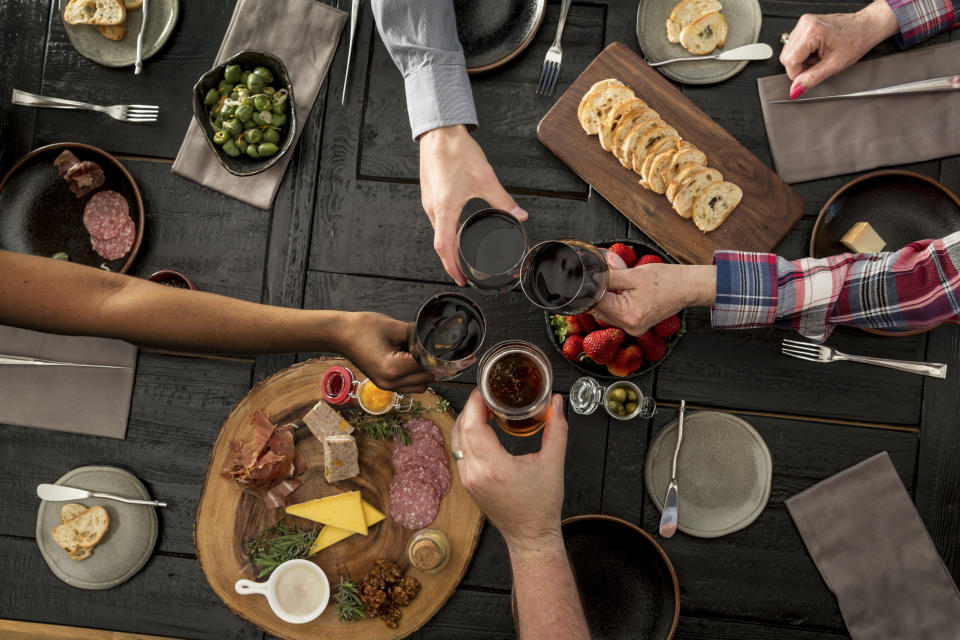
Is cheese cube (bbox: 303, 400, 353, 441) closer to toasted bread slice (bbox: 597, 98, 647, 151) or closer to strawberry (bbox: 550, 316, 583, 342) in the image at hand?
strawberry (bbox: 550, 316, 583, 342)

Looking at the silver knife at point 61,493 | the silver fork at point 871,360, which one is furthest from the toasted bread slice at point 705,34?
the silver knife at point 61,493

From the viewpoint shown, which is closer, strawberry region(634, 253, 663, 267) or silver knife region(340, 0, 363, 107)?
strawberry region(634, 253, 663, 267)

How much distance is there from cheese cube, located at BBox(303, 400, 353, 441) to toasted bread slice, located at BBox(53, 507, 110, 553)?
74 centimetres

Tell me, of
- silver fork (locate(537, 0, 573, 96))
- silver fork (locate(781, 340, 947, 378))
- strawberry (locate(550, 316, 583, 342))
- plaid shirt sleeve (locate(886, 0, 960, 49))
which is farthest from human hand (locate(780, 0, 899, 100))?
strawberry (locate(550, 316, 583, 342))

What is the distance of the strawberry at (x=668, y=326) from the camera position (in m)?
1.80

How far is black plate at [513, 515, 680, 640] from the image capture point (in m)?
1.82

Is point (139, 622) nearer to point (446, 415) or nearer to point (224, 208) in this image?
point (446, 415)

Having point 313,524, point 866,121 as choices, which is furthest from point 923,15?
point 313,524

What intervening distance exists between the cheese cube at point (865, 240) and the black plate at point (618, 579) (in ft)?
3.62

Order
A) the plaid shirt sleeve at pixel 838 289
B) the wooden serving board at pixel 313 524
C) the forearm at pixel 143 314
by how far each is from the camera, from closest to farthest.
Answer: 1. the forearm at pixel 143 314
2. the plaid shirt sleeve at pixel 838 289
3. the wooden serving board at pixel 313 524

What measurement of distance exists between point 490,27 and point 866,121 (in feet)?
4.10

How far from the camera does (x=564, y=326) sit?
1874 mm

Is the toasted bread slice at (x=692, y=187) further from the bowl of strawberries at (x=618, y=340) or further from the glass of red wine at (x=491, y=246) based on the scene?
the glass of red wine at (x=491, y=246)

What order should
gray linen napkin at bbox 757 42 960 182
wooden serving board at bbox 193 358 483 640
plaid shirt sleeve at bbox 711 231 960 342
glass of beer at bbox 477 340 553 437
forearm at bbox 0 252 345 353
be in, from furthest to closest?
1. gray linen napkin at bbox 757 42 960 182
2. wooden serving board at bbox 193 358 483 640
3. plaid shirt sleeve at bbox 711 231 960 342
4. forearm at bbox 0 252 345 353
5. glass of beer at bbox 477 340 553 437
